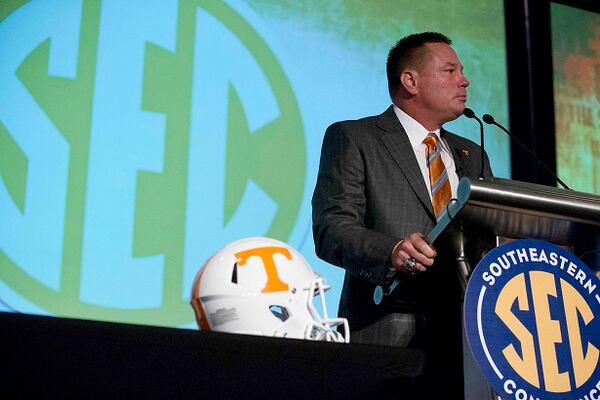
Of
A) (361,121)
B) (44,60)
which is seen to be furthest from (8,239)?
(361,121)

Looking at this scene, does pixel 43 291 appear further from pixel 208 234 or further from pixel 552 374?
pixel 552 374

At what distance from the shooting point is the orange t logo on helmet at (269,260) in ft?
5.11

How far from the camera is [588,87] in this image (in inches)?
166

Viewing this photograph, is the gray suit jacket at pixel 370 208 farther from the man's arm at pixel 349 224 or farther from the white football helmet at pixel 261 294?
the white football helmet at pixel 261 294

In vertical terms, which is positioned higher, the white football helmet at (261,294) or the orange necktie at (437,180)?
the orange necktie at (437,180)

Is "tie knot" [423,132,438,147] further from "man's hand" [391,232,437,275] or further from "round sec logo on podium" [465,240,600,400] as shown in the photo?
"round sec logo on podium" [465,240,600,400]

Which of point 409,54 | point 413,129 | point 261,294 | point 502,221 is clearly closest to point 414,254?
point 502,221

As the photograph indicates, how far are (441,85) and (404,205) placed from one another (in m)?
0.58

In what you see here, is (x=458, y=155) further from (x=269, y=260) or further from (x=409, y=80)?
(x=269, y=260)

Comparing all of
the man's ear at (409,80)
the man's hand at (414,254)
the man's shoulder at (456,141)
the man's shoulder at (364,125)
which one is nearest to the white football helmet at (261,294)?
the man's hand at (414,254)

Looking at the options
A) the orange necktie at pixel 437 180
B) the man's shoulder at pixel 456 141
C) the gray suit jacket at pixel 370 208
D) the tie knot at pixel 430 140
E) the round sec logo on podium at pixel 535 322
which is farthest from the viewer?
the man's shoulder at pixel 456 141

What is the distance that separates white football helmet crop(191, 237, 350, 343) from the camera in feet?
4.99

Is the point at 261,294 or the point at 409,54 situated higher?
the point at 409,54

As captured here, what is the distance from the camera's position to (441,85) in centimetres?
255
